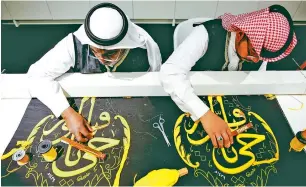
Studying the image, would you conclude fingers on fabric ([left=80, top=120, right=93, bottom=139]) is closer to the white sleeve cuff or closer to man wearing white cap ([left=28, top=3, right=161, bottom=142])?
man wearing white cap ([left=28, top=3, right=161, bottom=142])

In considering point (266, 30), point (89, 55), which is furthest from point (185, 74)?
point (89, 55)

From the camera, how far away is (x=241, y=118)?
1.45 meters

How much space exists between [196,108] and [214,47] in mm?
436

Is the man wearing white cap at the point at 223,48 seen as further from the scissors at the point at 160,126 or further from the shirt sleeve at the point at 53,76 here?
the shirt sleeve at the point at 53,76

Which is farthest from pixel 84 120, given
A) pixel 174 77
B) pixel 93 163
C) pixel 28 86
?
pixel 174 77

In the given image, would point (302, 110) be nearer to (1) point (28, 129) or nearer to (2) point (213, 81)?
(2) point (213, 81)

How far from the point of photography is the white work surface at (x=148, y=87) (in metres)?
1.49

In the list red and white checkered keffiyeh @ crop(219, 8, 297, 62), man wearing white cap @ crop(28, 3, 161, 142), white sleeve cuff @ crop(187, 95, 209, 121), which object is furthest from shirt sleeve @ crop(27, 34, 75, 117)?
red and white checkered keffiyeh @ crop(219, 8, 297, 62)

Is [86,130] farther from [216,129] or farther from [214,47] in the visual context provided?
[214,47]

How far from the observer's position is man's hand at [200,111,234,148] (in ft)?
4.42

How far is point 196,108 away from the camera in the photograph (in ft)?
4.70

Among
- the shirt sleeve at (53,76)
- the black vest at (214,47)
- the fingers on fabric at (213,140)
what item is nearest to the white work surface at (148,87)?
the shirt sleeve at (53,76)

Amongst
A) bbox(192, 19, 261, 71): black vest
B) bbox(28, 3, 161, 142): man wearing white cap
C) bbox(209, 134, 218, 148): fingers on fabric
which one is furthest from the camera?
bbox(192, 19, 261, 71): black vest

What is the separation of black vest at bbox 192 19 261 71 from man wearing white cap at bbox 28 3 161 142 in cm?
35
